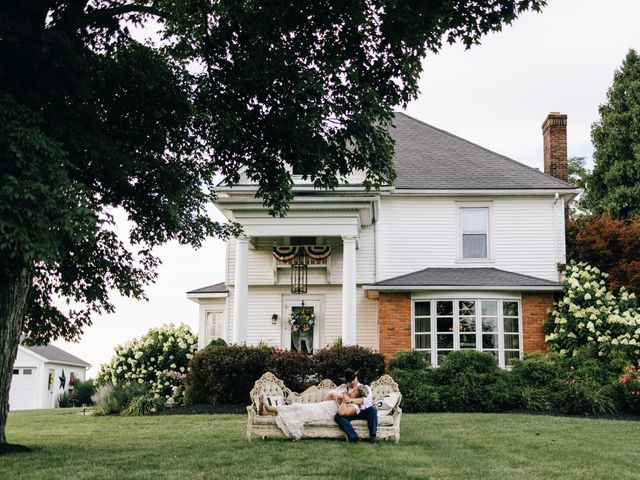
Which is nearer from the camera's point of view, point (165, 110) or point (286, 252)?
point (165, 110)

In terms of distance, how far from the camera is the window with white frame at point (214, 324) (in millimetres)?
23578

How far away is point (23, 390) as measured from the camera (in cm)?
4691

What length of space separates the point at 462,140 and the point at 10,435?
59.5 feet

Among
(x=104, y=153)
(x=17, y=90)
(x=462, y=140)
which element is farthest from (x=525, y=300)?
(x=17, y=90)

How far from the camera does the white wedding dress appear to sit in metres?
10.9

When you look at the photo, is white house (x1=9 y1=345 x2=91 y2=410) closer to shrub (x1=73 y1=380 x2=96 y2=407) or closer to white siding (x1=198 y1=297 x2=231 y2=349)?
shrub (x1=73 y1=380 x2=96 y2=407)

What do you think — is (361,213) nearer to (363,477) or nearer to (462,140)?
(462,140)

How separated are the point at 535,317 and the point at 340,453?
40.7 ft

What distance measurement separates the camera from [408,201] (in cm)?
2236

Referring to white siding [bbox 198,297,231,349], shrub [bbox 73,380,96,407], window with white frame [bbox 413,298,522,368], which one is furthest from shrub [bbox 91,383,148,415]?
shrub [bbox 73,380,96,407]

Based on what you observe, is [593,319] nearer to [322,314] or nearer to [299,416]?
[322,314]

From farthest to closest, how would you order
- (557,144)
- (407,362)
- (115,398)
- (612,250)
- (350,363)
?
(557,144), (612,250), (407,362), (350,363), (115,398)

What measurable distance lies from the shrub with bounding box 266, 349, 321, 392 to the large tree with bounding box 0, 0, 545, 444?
17.2 ft

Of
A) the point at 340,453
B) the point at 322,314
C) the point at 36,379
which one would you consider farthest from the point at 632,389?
the point at 36,379
